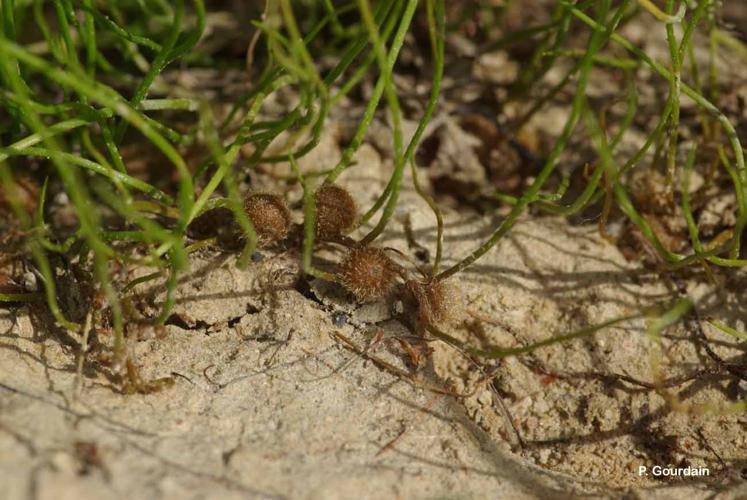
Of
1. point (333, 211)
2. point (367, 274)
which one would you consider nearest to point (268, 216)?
point (333, 211)

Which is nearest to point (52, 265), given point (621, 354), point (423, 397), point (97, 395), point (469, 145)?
point (97, 395)

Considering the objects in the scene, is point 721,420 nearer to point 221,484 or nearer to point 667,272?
point 667,272

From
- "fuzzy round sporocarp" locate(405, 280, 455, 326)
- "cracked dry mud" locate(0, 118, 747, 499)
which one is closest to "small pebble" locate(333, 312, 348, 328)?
"cracked dry mud" locate(0, 118, 747, 499)

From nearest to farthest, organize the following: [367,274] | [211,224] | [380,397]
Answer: [380,397] → [367,274] → [211,224]

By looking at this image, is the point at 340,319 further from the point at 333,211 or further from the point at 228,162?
the point at 228,162

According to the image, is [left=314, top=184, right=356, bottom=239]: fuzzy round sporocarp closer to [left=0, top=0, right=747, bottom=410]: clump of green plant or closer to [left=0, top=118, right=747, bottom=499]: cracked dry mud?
[left=0, top=0, right=747, bottom=410]: clump of green plant

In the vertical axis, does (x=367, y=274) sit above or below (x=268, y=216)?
below
